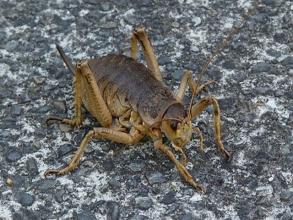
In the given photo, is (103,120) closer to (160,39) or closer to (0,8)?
(160,39)

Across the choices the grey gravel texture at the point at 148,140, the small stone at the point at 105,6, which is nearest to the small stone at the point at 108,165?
the grey gravel texture at the point at 148,140

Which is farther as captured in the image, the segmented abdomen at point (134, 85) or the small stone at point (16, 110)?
the small stone at point (16, 110)

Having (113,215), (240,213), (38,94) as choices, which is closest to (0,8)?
(38,94)

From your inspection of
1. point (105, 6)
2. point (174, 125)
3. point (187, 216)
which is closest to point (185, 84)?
point (174, 125)

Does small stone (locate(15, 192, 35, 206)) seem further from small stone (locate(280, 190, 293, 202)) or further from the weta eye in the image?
small stone (locate(280, 190, 293, 202))

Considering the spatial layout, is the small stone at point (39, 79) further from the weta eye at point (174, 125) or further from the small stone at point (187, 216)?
the small stone at point (187, 216)

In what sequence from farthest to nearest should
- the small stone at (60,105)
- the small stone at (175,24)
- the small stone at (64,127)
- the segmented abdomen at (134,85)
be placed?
the small stone at (175,24)
the small stone at (60,105)
the small stone at (64,127)
the segmented abdomen at (134,85)

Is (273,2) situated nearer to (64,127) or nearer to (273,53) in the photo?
(273,53)
